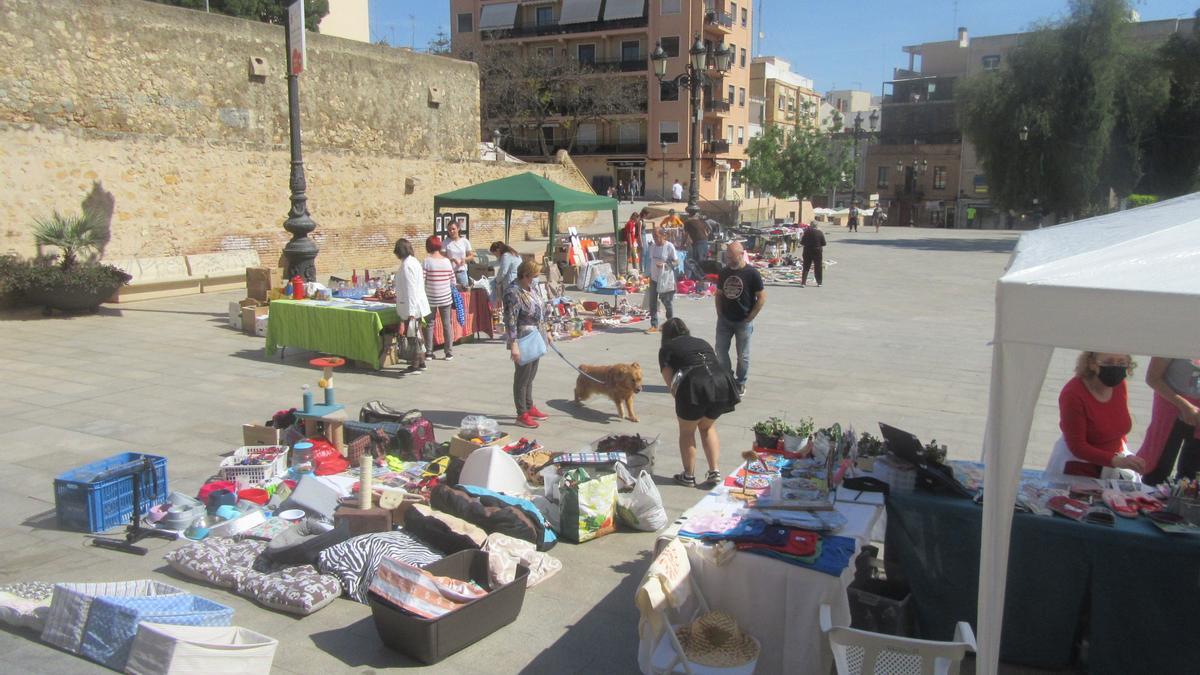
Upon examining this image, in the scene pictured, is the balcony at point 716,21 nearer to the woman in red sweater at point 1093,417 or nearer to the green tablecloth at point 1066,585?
the woman in red sweater at point 1093,417

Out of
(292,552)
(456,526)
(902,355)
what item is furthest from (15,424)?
(902,355)

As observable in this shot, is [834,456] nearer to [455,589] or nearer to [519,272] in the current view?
[455,589]

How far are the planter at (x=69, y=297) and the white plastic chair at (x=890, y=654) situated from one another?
14.1 meters

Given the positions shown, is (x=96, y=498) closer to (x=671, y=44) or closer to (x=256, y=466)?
(x=256, y=466)

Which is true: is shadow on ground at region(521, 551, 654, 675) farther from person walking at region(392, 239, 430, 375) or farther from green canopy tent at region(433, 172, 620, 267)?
green canopy tent at region(433, 172, 620, 267)

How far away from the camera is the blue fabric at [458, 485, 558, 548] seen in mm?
5684

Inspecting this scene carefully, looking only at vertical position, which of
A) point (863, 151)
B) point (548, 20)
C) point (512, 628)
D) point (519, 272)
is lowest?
point (512, 628)

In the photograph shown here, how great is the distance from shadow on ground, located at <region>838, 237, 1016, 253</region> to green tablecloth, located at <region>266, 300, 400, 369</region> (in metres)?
25.4

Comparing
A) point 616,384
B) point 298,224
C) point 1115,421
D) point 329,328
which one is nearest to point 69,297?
point 298,224

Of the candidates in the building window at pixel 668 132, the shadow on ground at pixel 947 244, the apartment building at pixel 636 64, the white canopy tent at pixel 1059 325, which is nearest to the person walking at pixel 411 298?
the white canopy tent at pixel 1059 325

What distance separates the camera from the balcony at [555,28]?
54875 millimetres

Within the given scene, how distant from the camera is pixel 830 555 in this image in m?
4.16

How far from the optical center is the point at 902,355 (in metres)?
12.2

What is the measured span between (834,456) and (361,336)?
Result: 7.02 metres
